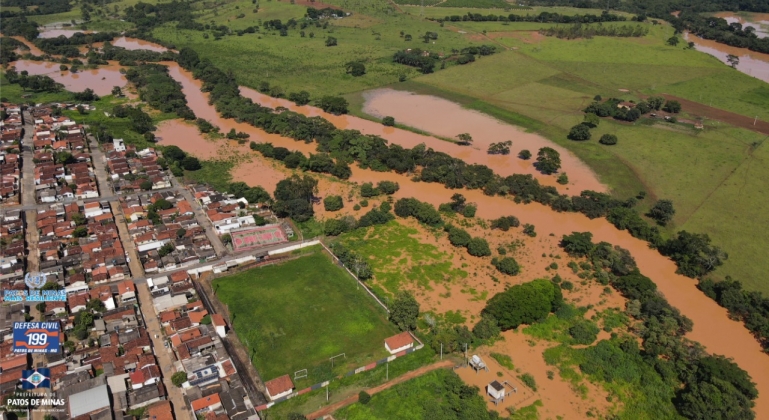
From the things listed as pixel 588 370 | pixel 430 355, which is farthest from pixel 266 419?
pixel 588 370

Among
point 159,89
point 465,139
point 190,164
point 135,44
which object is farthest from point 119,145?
point 135,44

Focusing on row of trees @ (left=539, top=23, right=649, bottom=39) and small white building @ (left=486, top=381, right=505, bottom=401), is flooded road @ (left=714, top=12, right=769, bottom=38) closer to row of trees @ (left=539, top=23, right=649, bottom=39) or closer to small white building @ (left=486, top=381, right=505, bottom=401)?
row of trees @ (left=539, top=23, right=649, bottom=39)

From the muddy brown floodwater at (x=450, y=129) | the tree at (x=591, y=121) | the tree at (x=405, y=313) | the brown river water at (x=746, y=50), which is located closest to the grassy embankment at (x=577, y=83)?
the tree at (x=591, y=121)

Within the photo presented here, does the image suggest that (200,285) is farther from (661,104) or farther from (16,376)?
(661,104)

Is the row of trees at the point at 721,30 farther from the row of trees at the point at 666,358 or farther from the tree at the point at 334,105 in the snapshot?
the row of trees at the point at 666,358

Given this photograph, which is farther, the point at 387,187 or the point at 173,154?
the point at 173,154

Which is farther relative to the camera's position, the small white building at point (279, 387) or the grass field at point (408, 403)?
the small white building at point (279, 387)

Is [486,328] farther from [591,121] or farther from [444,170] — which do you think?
[591,121]
